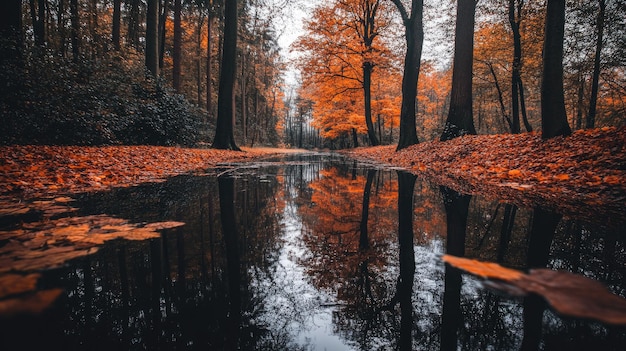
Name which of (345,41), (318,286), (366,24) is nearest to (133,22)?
(345,41)

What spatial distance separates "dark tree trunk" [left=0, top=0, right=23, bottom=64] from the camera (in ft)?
19.8

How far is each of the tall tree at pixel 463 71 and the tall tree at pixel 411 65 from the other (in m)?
2.60

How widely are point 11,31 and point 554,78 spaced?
38.9ft

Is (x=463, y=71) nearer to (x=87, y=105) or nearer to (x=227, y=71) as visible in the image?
(x=227, y=71)

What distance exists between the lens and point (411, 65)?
1077 centimetres

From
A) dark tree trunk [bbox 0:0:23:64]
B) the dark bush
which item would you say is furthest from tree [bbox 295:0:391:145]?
dark tree trunk [bbox 0:0:23:64]

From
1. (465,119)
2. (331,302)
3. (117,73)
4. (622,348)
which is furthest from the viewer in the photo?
(117,73)

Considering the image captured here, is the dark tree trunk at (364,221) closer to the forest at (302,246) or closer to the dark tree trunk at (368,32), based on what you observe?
the forest at (302,246)

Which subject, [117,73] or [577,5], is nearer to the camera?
[117,73]

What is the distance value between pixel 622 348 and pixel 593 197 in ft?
10.1

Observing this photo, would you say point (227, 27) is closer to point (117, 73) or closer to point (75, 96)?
point (117, 73)

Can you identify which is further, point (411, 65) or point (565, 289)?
point (411, 65)

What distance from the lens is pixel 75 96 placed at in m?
6.82

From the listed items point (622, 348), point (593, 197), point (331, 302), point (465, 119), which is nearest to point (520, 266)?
point (622, 348)
